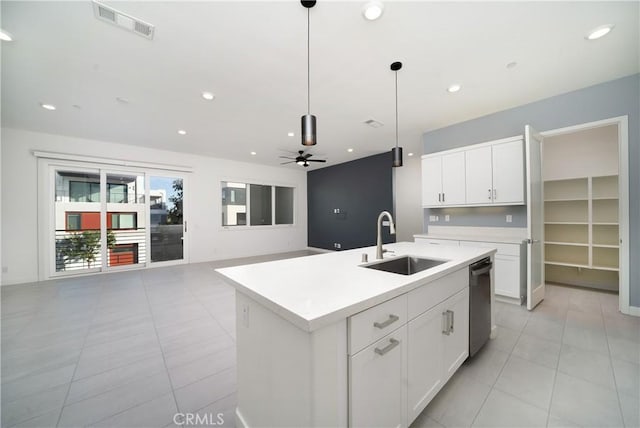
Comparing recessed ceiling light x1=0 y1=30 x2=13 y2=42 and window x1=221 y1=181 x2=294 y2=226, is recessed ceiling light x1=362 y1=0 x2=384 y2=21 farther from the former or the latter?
window x1=221 y1=181 x2=294 y2=226

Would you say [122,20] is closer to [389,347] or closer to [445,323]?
[389,347]

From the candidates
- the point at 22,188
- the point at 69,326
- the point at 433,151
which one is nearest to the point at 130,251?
the point at 22,188

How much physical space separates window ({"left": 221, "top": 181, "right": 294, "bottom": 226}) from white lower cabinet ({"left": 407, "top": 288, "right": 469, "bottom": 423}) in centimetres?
628

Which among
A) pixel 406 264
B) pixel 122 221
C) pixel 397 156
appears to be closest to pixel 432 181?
pixel 397 156

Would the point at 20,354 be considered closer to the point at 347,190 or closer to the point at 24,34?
the point at 24,34

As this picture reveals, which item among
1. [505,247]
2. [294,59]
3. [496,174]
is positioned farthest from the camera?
[496,174]

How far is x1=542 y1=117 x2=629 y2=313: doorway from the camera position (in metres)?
3.54

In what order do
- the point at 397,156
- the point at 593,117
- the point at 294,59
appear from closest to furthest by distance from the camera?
the point at 294,59, the point at 397,156, the point at 593,117

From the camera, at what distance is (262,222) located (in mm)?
7523

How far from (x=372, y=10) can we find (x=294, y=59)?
2.94ft

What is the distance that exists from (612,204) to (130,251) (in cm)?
915

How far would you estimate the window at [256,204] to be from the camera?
6.79 metres

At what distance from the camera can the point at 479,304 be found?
1.90 meters

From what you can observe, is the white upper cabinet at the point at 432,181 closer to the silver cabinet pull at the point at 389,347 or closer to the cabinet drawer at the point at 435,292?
the cabinet drawer at the point at 435,292
